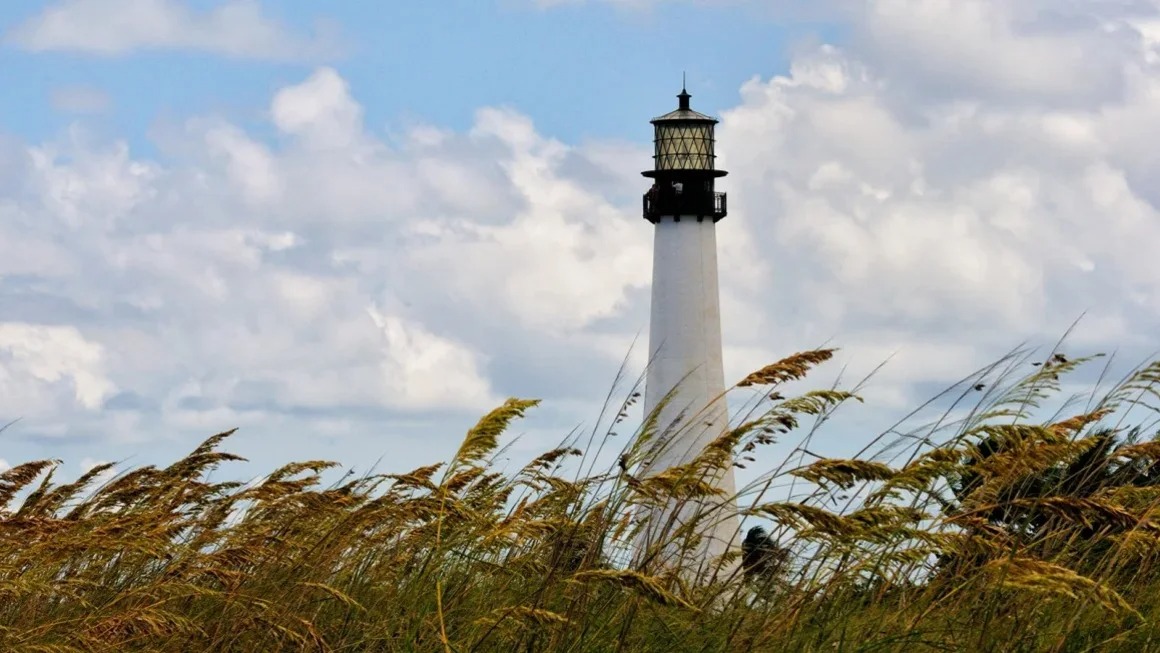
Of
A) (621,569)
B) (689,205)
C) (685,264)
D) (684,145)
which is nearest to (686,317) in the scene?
(685,264)

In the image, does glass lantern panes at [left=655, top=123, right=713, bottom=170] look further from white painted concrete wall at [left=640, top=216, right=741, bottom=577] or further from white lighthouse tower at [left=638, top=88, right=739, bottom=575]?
white painted concrete wall at [left=640, top=216, right=741, bottom=577]

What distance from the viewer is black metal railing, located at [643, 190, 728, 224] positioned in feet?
84.6

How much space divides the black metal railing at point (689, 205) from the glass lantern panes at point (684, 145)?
82 centimetres

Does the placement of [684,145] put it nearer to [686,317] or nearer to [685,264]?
[685,264]

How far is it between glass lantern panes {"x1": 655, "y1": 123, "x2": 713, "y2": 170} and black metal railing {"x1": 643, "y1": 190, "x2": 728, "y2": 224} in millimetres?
818

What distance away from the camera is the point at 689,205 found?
25.8 metres

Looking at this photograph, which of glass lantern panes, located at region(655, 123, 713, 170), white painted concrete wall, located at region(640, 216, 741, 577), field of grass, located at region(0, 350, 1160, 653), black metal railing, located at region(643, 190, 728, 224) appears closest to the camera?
field of grass, located at region(0, 350, 1160, 653)

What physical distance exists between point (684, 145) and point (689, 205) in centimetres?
177

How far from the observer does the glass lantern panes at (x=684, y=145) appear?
1050 inches

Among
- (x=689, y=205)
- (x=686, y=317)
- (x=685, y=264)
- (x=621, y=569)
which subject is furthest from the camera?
(x=689, y=205)

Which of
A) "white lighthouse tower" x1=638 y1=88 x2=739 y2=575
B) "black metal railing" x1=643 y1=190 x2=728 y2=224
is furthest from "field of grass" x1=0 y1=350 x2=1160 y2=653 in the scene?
"black metal railing" x1=643 y1=190 x2=728 y2=224

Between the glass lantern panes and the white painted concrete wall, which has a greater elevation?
the glass lantern panes

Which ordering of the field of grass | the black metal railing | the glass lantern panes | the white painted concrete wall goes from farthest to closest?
1. the glass lantern panes
2. the black metal railing
3. the white painted concrete wall
4. the field of grass

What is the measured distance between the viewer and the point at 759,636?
382 cm
